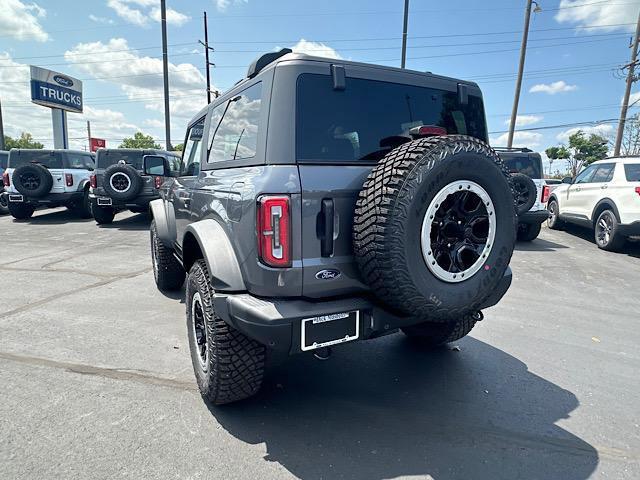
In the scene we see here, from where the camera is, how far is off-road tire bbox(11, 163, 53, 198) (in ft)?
32.1

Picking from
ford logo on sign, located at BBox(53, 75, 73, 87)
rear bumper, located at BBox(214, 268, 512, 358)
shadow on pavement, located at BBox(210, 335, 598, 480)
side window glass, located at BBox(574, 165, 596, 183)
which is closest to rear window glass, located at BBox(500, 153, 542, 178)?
side window glass, located at BBox(574, 165, 596, 183)

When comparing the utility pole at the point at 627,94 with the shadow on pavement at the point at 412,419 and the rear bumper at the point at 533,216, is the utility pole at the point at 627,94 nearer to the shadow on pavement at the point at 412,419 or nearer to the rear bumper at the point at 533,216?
the rear bumper at the point at 533,216

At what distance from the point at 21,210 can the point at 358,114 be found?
1216 centimetres

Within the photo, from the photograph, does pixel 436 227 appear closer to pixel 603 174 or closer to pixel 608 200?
pixel 608 200

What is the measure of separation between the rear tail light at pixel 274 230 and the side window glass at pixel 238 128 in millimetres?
420

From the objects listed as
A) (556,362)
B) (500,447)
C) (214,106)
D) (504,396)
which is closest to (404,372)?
(504,396)

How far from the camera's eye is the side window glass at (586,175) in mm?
8383

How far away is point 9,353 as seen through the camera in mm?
3100

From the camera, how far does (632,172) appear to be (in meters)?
7.07

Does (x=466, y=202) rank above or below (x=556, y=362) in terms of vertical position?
above

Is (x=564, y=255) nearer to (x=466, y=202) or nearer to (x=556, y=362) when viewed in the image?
(x=556, y=362)

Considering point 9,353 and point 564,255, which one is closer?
point 9,353

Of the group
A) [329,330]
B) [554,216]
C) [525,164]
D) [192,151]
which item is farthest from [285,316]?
[554,216]

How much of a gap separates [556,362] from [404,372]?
1.30 m
